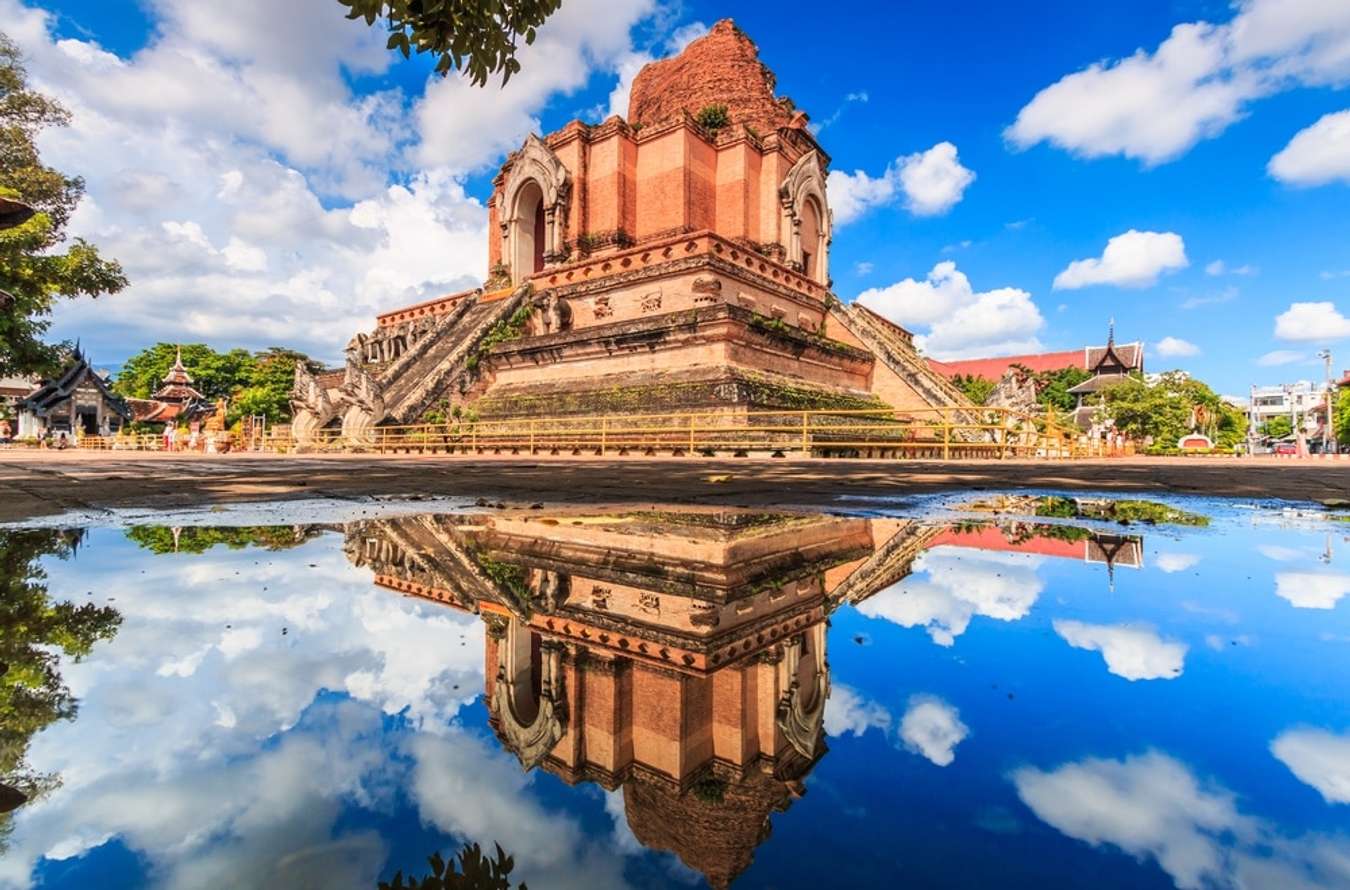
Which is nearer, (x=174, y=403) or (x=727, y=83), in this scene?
(x=727, y=83)

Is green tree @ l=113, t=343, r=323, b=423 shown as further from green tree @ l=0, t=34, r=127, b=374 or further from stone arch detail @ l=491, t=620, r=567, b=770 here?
stone arch detail @ l=491, t=620, r=567, b=770

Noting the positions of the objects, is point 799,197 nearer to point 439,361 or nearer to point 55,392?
point 439,361

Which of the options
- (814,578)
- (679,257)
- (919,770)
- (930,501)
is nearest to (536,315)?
(679,257)

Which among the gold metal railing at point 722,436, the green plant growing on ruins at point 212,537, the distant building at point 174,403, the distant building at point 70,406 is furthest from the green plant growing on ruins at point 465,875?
the distant building at point 174,403

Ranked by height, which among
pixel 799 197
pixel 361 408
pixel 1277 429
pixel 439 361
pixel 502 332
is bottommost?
pixel 361 408

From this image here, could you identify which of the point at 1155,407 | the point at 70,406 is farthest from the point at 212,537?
the point at 70,406

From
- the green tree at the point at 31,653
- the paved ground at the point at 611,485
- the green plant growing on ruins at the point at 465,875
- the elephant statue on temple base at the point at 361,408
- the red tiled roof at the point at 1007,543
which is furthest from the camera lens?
the elephant statue on temple base at the point at 361,408

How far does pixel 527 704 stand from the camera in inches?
47.6

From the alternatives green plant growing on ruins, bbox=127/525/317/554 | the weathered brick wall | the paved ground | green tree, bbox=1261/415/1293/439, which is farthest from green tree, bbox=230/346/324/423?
green tree, bbox=1261/415/1293/439

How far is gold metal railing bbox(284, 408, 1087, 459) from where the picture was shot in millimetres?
12969

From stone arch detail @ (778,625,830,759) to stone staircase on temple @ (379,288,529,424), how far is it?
59.1 ft

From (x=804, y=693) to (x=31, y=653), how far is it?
169 centimetres

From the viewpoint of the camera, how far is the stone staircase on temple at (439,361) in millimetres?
18469

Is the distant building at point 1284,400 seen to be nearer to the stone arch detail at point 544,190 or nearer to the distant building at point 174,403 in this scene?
the stone arch detail at point 544,190
